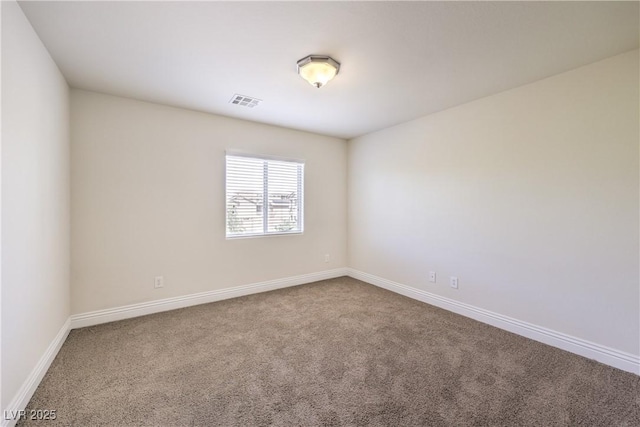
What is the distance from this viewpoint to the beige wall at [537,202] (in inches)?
82.4

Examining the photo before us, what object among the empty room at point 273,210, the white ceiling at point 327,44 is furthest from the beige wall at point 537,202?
the white ceiling at point 327,44

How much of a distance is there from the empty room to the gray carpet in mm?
19

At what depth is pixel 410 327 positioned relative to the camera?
2.76 m

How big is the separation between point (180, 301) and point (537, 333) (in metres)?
3.79

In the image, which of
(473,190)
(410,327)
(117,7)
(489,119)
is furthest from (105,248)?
(489,119)

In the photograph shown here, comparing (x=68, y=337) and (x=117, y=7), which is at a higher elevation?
(x=117, y=7)

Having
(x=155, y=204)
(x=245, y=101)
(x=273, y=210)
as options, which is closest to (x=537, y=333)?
(x=273, y=210)

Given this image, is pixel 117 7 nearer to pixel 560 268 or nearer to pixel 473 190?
pixel 473 190

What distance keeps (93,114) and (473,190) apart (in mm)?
4139

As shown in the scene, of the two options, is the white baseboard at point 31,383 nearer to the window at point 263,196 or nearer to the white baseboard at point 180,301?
the white baseboard at point 180,301

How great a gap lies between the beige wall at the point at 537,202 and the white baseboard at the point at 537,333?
0.18 ft

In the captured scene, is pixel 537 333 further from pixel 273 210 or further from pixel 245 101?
pixel 245 101

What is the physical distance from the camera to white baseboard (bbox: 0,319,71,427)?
1.47 metres

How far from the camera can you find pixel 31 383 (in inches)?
68.6
